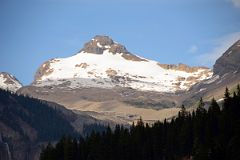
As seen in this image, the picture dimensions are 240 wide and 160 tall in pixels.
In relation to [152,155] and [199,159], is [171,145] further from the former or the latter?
[199,159]

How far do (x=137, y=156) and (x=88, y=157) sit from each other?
611 inches

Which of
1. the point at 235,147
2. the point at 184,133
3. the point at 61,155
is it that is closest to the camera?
the point at 235,147

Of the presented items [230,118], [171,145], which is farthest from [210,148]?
[171,145]

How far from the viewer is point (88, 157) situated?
18775 centimetres

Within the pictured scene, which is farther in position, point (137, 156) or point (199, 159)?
point (137, 156)

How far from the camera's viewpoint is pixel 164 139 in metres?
182

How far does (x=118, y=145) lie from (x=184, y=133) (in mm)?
23823

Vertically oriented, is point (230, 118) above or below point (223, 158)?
above

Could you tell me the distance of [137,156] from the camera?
182 meters

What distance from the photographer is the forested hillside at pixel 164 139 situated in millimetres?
161500

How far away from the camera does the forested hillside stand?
16150cm

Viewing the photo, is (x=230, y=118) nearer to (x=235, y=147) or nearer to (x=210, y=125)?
(x=210, y=125)

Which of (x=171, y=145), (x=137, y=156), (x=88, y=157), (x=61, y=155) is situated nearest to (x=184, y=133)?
(x=171, y=145)

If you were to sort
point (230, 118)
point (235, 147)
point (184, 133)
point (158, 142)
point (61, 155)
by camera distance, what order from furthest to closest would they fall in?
1. point (61, 155)
2. point (158, 142)
3. point (184, 133)
4. point (230, 118)
5. point (235, 147)
